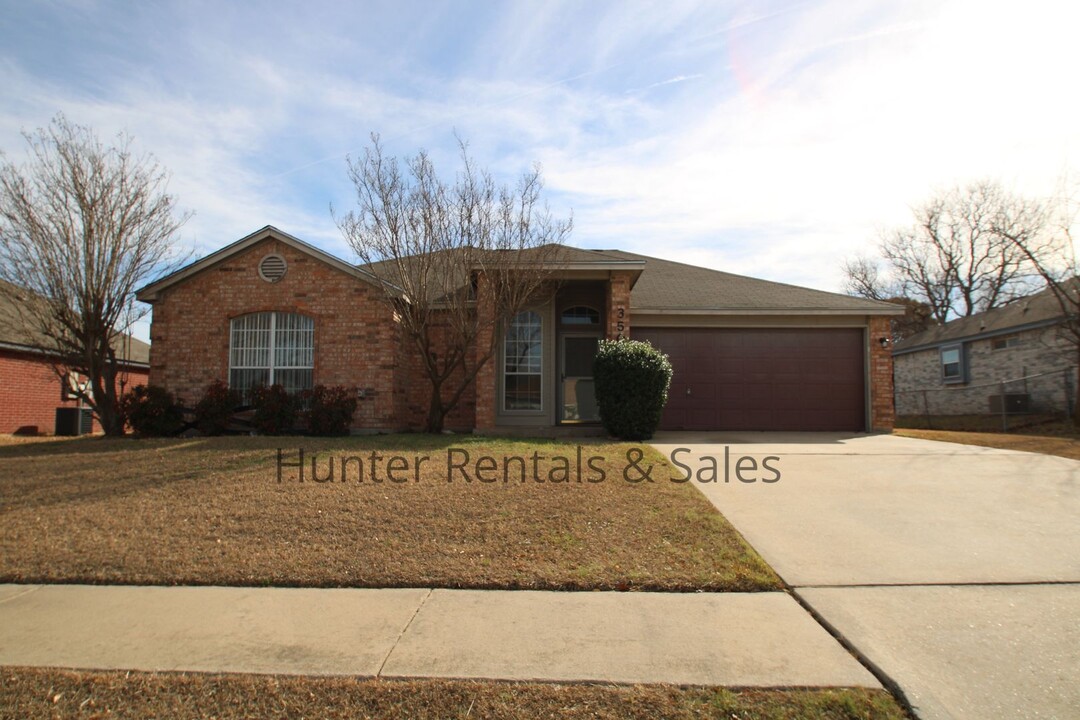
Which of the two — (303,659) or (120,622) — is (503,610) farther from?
(120,622)

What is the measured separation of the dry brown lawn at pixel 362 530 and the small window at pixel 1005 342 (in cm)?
1864

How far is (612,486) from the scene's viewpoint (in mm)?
7125

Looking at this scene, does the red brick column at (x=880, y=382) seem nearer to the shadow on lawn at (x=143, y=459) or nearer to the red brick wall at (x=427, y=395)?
the shadow on lawn at (x=143, y=459)

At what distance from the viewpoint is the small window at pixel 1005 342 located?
2070 centimetres

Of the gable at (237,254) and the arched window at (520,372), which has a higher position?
the gable at (237,254)

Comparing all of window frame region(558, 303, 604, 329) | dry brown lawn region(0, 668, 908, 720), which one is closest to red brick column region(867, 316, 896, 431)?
window frame region(558, 303, 604, 329)

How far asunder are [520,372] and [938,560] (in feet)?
32.6

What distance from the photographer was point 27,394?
676 inches

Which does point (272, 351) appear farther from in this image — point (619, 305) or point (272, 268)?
point (619, 305)

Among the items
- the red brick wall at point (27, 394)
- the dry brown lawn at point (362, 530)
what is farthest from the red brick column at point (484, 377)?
the red brick wall at point (27, 394)

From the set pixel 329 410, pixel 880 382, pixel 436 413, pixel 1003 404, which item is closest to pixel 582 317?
pixel 436 413

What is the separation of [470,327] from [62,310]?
731cm

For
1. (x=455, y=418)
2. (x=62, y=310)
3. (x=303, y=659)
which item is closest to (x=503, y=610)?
(x=303, y=659)

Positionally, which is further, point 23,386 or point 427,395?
point 23,386
